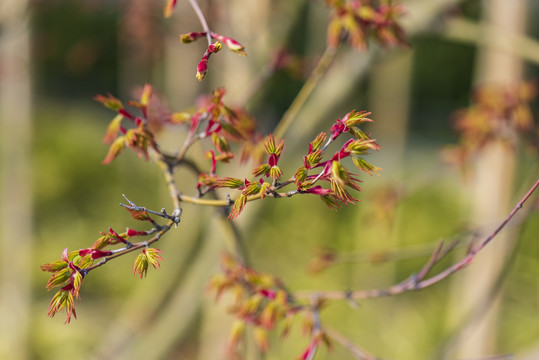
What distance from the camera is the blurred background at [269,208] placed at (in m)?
1.26

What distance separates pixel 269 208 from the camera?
4.29 meters

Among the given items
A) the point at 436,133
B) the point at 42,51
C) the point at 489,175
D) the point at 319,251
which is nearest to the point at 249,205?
the point at 319,251

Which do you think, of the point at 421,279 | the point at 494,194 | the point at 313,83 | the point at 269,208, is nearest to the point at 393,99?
the point at 269,208

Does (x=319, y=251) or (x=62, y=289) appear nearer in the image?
(x=62, y=289)

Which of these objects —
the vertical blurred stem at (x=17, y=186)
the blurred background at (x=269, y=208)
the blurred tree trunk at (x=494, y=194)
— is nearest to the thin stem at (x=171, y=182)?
the blurred background at (x=269, y=208)

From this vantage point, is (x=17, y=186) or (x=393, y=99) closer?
(x=17, y=186)

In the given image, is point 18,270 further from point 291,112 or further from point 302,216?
point 302,216

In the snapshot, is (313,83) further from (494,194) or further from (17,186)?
(17,186)

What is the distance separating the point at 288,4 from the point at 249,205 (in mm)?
562

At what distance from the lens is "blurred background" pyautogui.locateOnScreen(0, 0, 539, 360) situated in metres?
1.26

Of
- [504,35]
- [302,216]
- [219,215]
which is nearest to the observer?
[219,215]

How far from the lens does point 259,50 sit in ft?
4.68

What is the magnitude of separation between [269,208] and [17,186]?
2.33m

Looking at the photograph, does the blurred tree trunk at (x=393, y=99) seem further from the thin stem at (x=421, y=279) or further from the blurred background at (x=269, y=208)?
the thin stem at (x=421, y=279)
